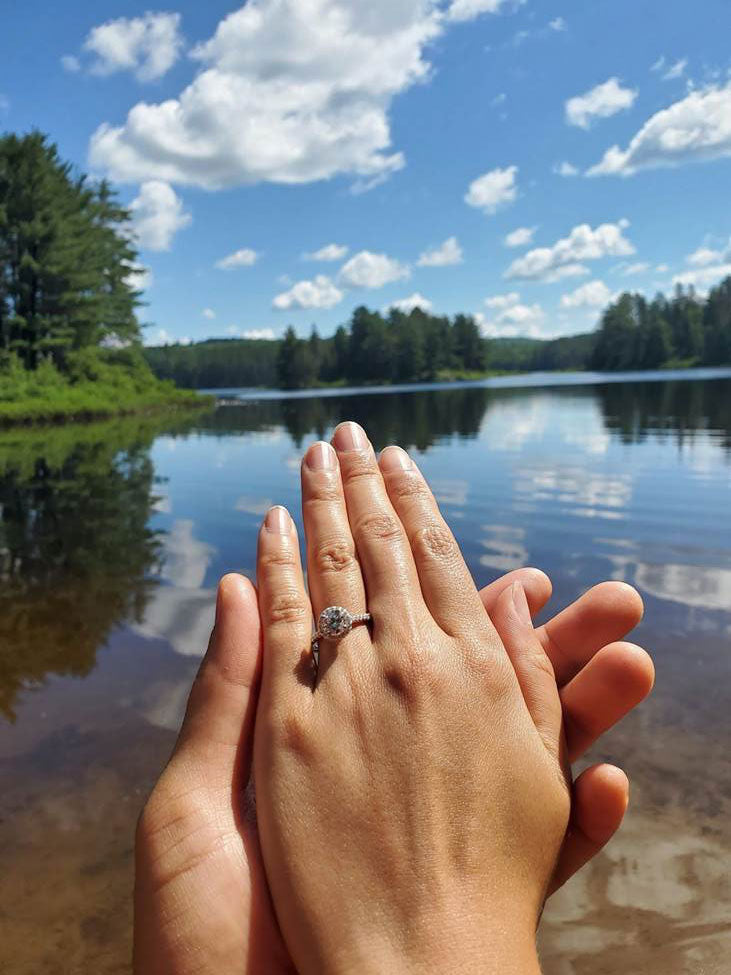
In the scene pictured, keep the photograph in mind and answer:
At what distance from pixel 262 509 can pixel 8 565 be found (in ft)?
10.8

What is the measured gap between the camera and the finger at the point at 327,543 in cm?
147

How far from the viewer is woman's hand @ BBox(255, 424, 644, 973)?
1079 millimetres

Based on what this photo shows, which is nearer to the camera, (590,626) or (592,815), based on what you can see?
(592,815)

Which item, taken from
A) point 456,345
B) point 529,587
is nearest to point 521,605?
point 529,587

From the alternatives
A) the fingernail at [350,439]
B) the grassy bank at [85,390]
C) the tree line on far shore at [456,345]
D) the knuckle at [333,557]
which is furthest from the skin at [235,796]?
the tree line on far shore at [456,345]

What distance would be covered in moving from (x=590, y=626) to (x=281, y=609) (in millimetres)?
744

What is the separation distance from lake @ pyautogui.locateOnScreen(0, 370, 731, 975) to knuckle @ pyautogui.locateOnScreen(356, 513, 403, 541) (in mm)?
1588

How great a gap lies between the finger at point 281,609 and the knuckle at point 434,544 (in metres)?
0.28

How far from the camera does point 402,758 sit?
119 centimetres

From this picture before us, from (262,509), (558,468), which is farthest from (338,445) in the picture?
(558,468)

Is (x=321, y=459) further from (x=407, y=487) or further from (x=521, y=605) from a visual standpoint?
(x=521, y=605)

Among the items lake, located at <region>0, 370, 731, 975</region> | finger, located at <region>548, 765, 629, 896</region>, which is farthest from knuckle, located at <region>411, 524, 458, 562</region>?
lake, located at <region>0, 370, 731, 975</region>

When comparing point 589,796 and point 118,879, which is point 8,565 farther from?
point 589,796

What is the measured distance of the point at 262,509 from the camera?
924cm
